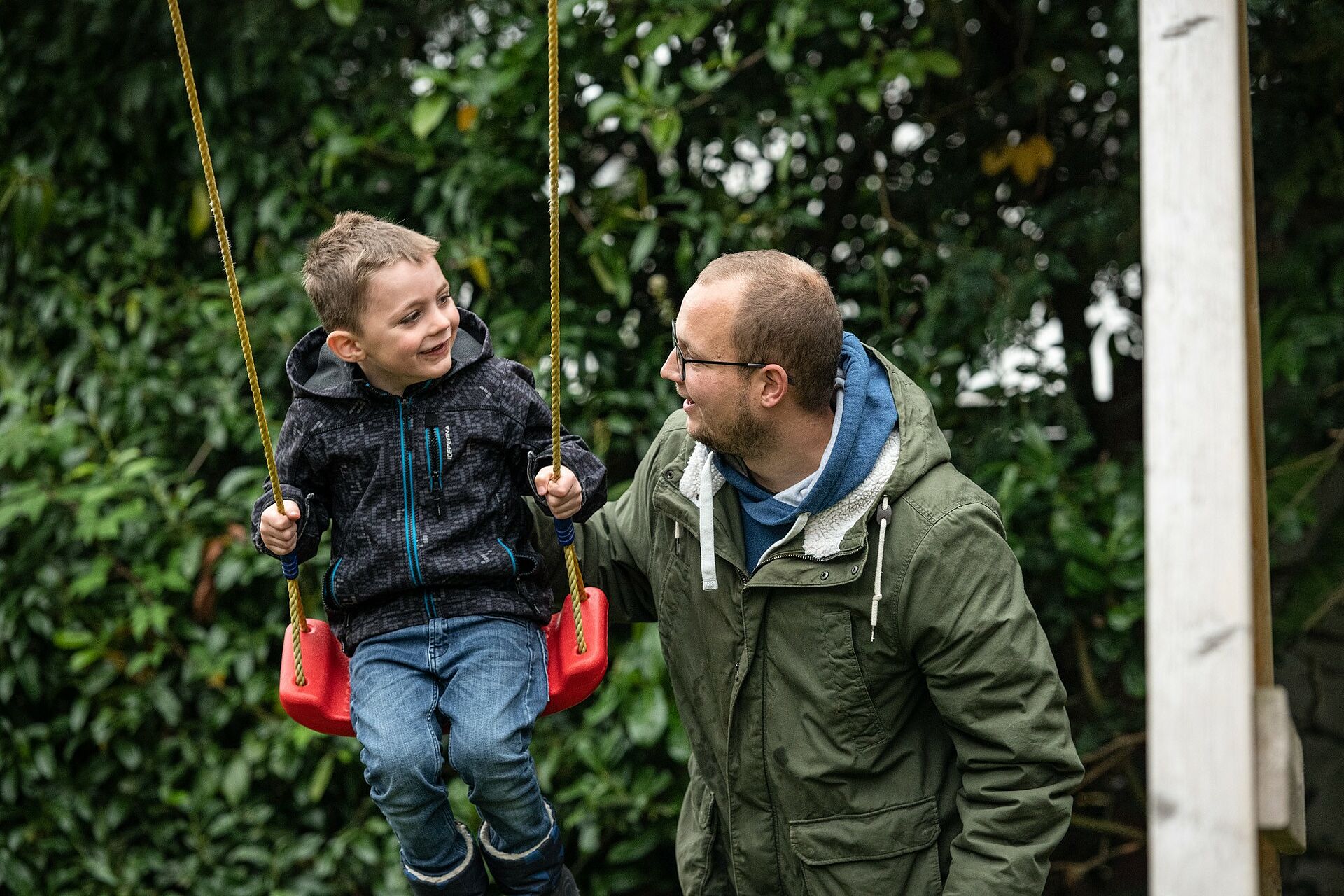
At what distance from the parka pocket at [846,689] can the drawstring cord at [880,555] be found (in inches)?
1.9

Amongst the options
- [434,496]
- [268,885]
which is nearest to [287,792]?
[268,885]

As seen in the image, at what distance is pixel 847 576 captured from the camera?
7.07 feet

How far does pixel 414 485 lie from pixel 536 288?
1.78 meters

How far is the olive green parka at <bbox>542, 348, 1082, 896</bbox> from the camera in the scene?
2.13m

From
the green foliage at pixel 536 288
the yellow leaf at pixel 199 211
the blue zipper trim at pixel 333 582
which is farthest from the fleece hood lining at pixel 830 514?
the yellow leaf at pixel 199 211

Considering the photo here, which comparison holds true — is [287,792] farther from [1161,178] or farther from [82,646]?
[1161,178]

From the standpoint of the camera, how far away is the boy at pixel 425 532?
215 centimetres

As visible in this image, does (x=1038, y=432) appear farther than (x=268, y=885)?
No

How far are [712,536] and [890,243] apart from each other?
1.85m

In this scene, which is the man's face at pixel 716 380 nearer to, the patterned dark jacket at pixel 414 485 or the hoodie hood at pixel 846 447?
the hoodie hood at pixel 846 447

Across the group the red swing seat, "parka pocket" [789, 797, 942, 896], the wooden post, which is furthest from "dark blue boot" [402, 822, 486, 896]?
the wooden post

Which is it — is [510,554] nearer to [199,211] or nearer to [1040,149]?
[1040,149]

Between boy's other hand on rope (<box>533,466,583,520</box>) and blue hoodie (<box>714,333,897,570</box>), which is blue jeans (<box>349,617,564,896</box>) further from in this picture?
blue hoodie (<box>714,333,897,570</box>)

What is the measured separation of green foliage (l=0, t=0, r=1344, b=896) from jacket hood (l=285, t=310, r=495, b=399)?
1.37 meters
